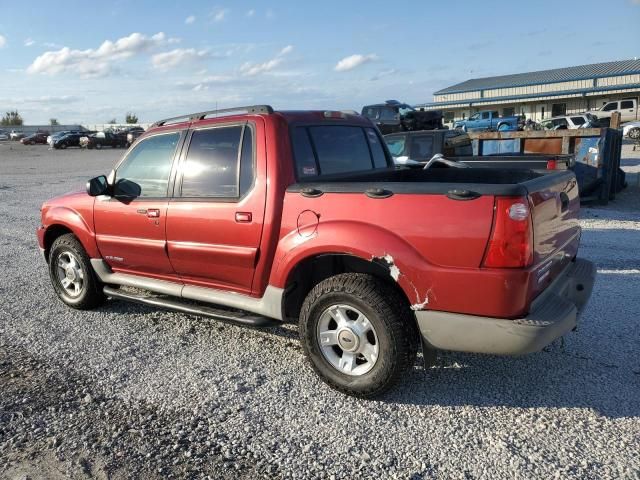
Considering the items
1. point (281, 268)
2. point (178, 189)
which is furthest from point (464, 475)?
point (178, 189)

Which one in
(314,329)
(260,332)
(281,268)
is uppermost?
(281,268)

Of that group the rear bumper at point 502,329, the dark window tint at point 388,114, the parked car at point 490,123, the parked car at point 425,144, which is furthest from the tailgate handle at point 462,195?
the parked car at point 490,123

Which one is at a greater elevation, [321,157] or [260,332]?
[321,157]

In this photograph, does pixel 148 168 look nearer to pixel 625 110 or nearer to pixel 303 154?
pixel 303 154

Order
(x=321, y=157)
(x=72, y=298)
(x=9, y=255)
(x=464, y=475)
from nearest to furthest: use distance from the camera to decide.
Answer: (x=464, y=475) < (x=321, y=157) < (x=72, y=298) < (x=9, y=255)

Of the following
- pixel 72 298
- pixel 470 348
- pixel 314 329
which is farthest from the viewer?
pixel 72 298

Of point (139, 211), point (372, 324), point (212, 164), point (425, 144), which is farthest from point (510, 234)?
point (425, 144)

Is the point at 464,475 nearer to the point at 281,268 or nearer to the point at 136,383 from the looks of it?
the point at 281,268

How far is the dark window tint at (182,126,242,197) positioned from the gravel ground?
1308mm

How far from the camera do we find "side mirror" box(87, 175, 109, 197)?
15.8 feet

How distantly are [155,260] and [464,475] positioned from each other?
3039mm

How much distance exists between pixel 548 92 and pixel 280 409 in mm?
55008

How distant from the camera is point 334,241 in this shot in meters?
3.44

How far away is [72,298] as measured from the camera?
546 cm
